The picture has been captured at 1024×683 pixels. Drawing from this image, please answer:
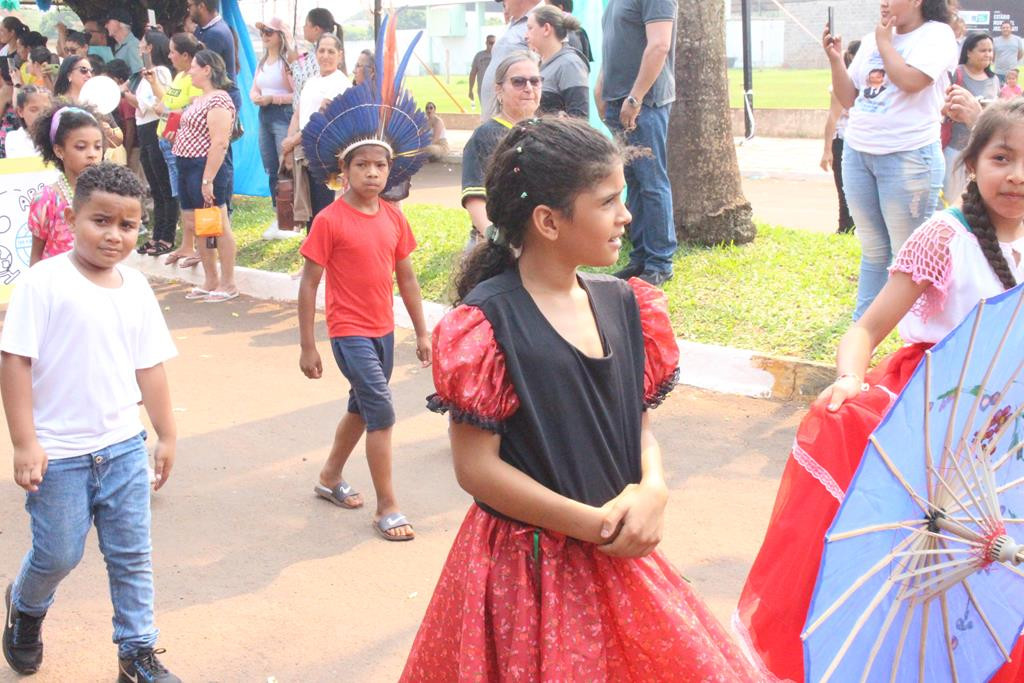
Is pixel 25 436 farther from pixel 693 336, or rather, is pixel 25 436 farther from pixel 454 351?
pixel 693 336

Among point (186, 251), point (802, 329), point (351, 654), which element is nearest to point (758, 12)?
point (186, 251)

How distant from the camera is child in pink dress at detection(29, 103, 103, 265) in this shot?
463 centimetres

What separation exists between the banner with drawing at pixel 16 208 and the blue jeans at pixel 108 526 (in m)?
3.70

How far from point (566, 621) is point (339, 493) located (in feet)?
9.49

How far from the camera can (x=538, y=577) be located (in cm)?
246

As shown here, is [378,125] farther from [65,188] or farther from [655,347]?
[655,347]

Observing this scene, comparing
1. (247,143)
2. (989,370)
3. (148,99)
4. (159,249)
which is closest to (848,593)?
(989,370)

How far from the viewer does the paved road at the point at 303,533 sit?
3.90 m

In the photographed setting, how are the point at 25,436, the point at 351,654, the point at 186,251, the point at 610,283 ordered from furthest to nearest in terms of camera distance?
the point at 186,251 < the point at 351,654 < the point at 25,436 < the point at 610,283

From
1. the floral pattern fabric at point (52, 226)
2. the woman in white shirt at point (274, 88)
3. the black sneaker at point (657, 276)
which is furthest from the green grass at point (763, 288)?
the floral pattern fabric at point (52, 226)

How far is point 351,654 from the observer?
3834 millimetres

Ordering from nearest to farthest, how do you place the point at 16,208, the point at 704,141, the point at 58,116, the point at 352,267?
the point at 58,116
the point at 352,267
the point at 16,208
the point at 704,141

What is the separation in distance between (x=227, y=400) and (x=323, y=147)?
7.72 feet

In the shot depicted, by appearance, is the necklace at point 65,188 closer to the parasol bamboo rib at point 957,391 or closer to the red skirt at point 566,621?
the red skirt at point 566,621
